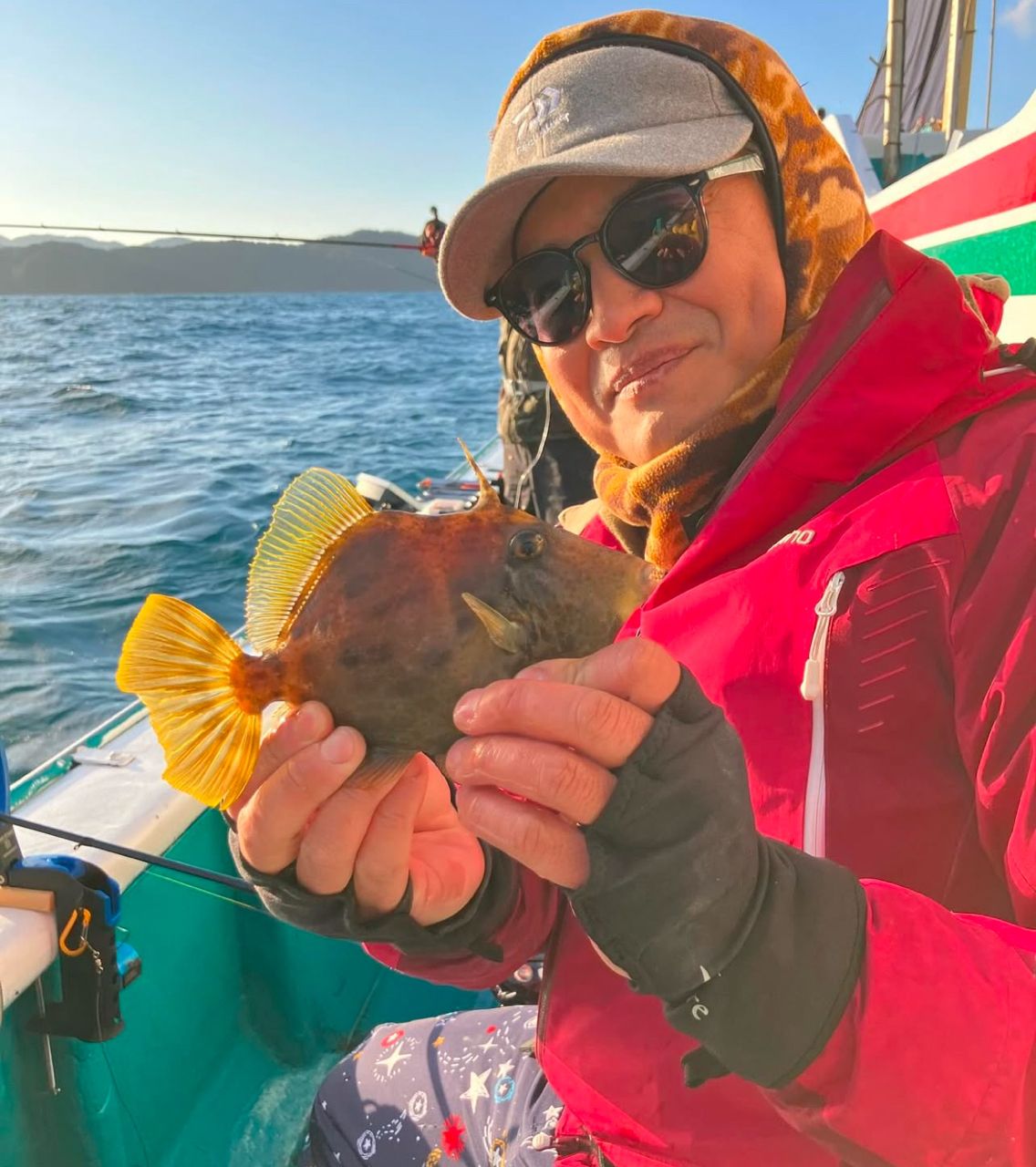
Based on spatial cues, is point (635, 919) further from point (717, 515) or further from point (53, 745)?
point (53, 745)

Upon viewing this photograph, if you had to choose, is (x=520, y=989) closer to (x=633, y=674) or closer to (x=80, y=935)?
(x=80, y=935)

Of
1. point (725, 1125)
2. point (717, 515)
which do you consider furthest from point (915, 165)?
point (725, 1125)

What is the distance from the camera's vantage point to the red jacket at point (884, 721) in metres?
1.13

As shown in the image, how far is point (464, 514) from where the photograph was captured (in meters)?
1.52

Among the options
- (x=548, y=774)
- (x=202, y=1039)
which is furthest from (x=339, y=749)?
(x=202, y=1039)

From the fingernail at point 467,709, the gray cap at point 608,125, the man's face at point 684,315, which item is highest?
the gray cap at point 608,125

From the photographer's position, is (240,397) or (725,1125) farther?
(240,397)

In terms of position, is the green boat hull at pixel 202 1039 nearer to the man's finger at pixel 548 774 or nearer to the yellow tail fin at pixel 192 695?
the yellow tail fin at pixel 192 695

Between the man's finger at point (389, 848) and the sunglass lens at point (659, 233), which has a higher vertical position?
the sunglass lens at point (659, 233)

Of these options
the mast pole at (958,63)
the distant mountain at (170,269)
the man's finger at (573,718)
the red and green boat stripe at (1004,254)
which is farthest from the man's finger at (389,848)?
the distant mountain at (170,269)

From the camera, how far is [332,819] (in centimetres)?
154

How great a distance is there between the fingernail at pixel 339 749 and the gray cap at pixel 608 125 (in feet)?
4.02

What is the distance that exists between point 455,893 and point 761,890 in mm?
961

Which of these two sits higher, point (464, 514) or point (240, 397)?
point (464, 514)
